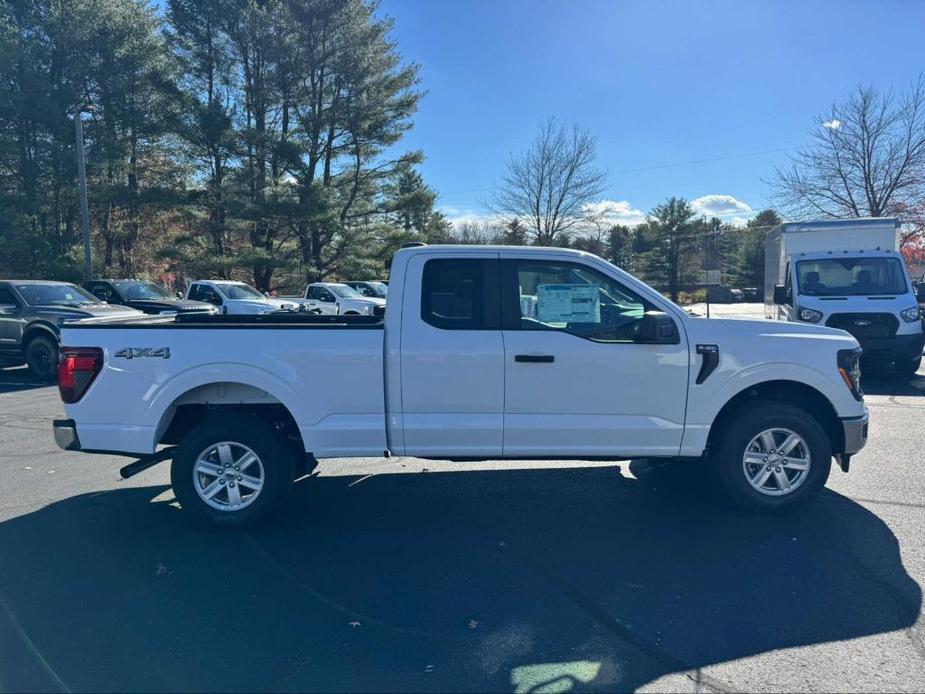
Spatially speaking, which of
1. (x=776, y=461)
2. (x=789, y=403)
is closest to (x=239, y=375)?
(x=776, y=461)

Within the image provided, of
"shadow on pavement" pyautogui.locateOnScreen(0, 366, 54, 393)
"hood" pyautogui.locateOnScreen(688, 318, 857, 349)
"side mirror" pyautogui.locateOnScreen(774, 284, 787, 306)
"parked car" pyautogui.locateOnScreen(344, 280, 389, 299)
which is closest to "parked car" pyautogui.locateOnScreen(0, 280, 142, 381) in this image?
"shadow on pavement" pyautogui.locateOnScreen(0, 366, 54, 393)

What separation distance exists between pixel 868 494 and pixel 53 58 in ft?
117

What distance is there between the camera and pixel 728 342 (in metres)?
4.73

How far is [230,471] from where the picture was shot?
482cm

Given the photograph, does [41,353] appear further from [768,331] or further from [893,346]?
[893,346]

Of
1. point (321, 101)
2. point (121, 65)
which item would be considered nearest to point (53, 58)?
point (121, 65)

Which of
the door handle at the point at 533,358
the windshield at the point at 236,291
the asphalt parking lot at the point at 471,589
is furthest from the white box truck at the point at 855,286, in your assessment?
the windshield at the point at 236,291

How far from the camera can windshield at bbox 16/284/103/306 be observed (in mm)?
13625

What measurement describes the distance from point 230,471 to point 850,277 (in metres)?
11.4

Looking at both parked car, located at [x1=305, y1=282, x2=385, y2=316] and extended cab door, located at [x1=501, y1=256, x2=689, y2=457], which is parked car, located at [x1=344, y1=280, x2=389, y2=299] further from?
extended cab door, located at [x1=501, y1=256, x2=689, y2=457]

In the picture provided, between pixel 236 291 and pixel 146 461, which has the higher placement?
pixel 236 291

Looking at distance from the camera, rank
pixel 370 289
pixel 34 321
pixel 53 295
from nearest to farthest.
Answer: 1. pixel 34 321
2. pixel 53 295
3. pixel 370 289

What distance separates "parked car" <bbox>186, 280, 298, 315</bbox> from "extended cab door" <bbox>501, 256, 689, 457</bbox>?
15.2 m

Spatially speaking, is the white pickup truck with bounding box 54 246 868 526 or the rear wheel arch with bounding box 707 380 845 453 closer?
the white pickup truck with bounding box 54 246 868 526
